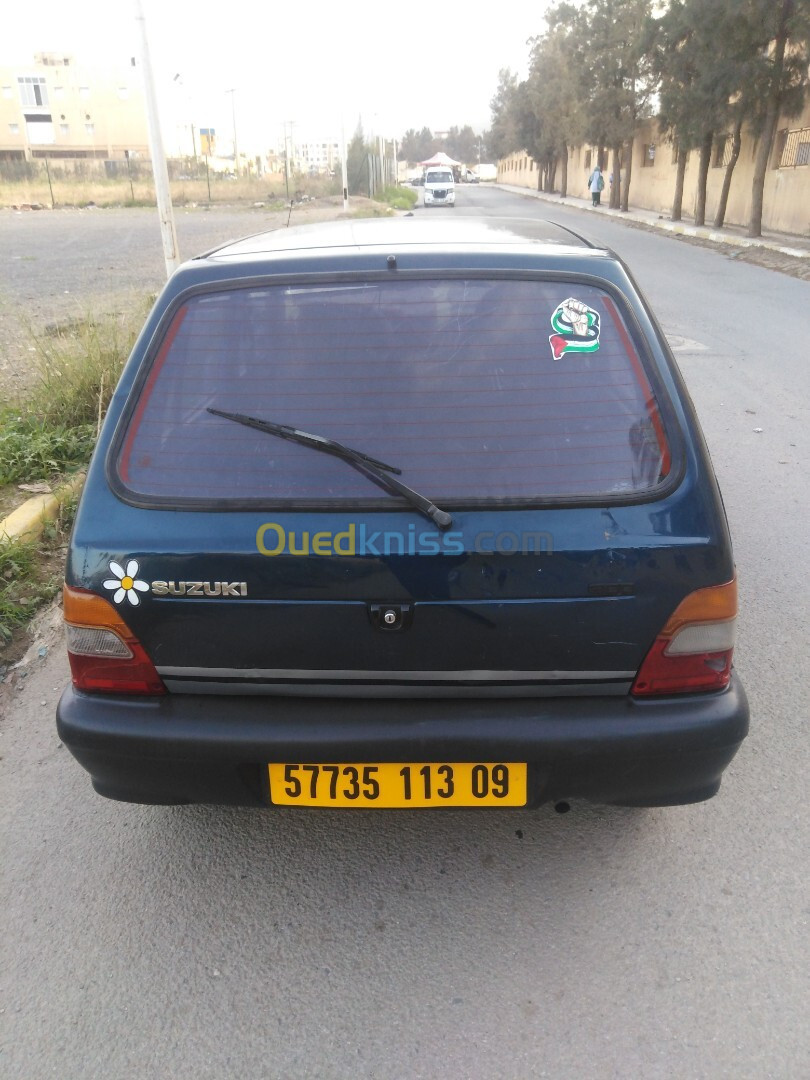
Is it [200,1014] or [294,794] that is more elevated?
[294,794]

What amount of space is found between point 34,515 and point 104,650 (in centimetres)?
293

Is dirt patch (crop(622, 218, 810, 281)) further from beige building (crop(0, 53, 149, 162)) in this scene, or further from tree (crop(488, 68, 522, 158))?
beige building (crop(0, 53, 149, 162))

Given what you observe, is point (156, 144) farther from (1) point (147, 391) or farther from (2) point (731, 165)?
(2) point (731, 165)

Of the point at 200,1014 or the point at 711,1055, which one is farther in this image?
the point at 200,1014

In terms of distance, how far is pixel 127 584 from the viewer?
2.22 meters

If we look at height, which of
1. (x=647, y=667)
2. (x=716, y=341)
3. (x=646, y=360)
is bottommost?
(x=716, y=341)

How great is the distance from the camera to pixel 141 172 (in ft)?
217

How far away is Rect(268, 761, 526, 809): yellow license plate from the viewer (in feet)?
7.43

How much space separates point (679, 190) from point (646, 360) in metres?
30.1

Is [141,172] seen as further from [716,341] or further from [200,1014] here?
[200,1014]

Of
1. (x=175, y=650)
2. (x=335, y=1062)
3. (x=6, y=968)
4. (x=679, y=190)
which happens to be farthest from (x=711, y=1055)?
(x=679, y=190)

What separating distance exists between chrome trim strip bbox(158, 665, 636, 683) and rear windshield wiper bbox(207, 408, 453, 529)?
1.30 ft

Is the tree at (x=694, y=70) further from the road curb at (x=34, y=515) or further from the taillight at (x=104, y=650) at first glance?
the taillight at (x=104, y=650)

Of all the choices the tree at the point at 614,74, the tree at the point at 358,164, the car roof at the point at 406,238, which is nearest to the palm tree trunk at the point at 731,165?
the tree at the point at 614,74
